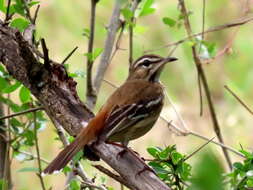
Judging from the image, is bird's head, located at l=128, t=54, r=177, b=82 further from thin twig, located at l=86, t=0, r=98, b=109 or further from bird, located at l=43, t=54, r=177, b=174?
thin twig, located at l=86, t=0, r=98, b=109

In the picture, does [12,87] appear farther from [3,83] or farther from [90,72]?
[90,72]

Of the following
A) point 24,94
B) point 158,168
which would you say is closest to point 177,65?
point 24,94

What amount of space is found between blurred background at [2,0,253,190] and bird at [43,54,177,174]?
3.06 metres

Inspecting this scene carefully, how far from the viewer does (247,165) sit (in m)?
2.30

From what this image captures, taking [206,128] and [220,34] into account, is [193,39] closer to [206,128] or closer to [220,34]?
[206,128]

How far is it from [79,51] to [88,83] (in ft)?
15.9

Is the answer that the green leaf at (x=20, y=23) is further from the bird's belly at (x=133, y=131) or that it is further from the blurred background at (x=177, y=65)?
the blurred background at (x=177, y=65)

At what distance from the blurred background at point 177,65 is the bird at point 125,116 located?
3060 millimetres

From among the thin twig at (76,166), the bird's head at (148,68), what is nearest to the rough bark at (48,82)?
the thin twig at (76,166)

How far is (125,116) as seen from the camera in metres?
3.59

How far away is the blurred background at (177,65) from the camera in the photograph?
752 centimetres

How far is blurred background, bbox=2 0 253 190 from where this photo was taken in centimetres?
752

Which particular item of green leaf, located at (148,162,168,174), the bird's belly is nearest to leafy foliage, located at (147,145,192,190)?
green leaf, located at (148,162,168,174)

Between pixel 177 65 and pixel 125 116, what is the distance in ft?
16.6
